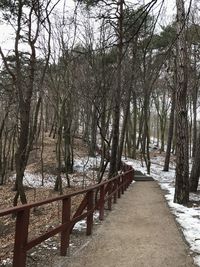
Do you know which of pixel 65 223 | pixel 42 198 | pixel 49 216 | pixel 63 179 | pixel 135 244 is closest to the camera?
pixel 65 223

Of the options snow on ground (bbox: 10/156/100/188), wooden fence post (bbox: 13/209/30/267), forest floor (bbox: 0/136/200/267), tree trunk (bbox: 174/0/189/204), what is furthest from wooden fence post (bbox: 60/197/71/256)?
snow on ground (bbox: 10/156/100/188)

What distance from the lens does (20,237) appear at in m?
4.41

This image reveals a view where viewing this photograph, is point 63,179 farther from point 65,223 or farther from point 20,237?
point 20,237

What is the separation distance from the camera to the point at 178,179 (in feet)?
42.7

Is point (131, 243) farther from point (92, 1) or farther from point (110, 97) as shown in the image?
point (110, 97)

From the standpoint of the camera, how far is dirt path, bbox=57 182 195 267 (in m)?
6.05

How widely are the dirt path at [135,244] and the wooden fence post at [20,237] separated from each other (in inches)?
56.1

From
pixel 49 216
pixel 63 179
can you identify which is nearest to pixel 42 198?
pixel 49 216

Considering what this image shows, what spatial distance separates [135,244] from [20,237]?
331 centimetres

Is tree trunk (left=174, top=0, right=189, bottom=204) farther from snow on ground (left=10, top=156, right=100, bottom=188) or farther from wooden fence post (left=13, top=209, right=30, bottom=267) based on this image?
snow on ground (left=10, top=156, right=100, bottom=188)

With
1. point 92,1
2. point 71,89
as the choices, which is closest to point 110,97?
point 71,89

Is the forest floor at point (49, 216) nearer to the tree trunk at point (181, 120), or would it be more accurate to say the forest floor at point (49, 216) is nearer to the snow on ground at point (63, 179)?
the snow on ground at point (63, 179)

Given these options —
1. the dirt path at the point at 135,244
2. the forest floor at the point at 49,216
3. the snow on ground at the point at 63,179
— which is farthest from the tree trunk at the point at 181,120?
the snow on ground at the point at 63,179

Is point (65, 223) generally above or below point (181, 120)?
below
